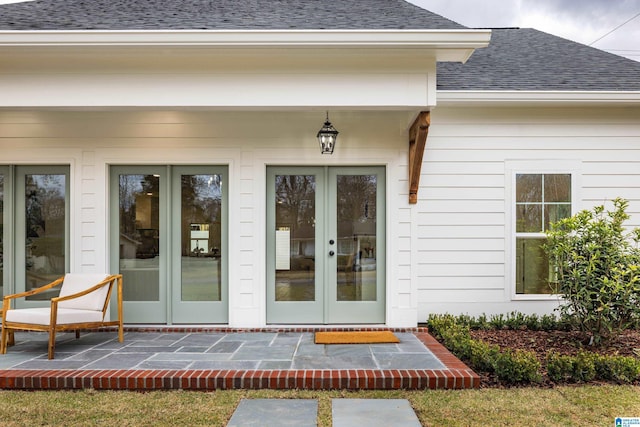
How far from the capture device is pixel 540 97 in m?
5.12

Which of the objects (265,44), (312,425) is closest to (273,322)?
(312,425)

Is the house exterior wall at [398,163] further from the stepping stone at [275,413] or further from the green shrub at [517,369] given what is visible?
the stepping stone at [275,413]

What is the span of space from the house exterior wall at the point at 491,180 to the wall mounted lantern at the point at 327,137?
1.29 meters

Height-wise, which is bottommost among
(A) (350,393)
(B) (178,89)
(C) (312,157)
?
(A) (350,393)

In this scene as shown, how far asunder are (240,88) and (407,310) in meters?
3.17

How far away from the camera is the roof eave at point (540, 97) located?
511 centimetres

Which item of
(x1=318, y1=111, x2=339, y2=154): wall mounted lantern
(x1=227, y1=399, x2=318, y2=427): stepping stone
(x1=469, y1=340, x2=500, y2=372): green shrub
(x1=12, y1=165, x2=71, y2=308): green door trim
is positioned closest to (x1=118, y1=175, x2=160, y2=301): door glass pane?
(x1=12, y1=165, x2=71, y2=308): green door trim

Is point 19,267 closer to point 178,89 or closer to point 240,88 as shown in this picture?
point 178,89

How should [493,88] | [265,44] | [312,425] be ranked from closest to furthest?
[312,425] < [265,44] < [493,88]

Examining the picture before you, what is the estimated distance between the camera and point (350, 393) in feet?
11.2

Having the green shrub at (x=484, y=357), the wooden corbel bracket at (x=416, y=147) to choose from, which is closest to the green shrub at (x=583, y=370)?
the green shrub at (x=484, y=357)

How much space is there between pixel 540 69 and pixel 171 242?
209 inches

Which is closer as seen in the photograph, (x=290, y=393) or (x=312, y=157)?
(x=290, y=393)

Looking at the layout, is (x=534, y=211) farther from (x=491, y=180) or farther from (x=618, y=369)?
(x=618, y=369)
